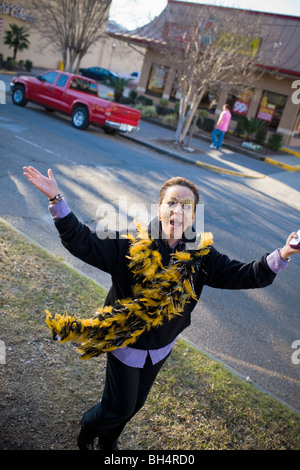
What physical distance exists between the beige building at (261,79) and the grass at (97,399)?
16.5 m

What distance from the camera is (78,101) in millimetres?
14305

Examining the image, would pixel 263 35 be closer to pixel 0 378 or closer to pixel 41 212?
pixel 41 212

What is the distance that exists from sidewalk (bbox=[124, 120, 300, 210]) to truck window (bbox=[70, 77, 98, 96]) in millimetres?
2240

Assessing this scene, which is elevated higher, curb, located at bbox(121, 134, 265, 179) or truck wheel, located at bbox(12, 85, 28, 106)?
truck wheel, located at bbox(12, 85, 28, 106)

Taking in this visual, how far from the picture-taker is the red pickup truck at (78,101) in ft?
46.5

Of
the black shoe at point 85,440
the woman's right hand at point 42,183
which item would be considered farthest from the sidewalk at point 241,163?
the woman's right hand at point 42,183

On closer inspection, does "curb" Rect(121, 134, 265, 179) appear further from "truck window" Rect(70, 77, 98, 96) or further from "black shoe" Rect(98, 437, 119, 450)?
"black shoe" Rect(98, 437, 119, 450)

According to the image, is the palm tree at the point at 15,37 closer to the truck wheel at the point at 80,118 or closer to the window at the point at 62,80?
the window at the point at 62,80

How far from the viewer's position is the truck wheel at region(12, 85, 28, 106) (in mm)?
15609

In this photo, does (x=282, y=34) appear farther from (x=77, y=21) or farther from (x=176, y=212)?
(x=176, y=212)

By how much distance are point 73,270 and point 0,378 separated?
2052 mm

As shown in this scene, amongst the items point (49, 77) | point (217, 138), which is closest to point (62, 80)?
point (49, 77)

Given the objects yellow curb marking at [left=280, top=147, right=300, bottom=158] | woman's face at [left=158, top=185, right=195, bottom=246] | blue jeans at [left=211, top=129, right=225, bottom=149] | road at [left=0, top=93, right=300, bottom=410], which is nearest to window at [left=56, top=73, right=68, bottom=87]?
road at [left=0, top=93, right=300, bottom=410]

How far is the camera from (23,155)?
30.5ft
